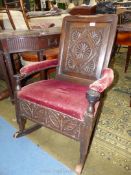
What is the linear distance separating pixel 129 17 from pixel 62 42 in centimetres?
123

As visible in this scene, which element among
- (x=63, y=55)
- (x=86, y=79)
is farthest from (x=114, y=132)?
(x=63, y=55)

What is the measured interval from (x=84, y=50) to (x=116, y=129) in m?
0.82

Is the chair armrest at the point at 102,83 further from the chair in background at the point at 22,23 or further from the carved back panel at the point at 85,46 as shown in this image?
the chair in background at the point at 22,23

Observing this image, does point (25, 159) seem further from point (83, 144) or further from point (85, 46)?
point (85, 46)

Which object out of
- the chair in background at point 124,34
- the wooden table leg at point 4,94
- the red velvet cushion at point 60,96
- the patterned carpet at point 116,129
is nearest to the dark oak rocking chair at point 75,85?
the red velvet cushion at point 60,96

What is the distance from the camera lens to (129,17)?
2416mm

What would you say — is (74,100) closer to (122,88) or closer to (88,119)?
(88,119)

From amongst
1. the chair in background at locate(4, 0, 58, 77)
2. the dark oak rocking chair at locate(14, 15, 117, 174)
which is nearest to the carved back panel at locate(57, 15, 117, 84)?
the dark oak rocking chair at locate(14, 15, 117, 174)

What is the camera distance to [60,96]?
4.48ft

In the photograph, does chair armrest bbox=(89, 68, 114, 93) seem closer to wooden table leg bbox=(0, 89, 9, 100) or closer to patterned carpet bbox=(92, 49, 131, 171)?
patterned carpet bbox=(92, 49, 131, 171)

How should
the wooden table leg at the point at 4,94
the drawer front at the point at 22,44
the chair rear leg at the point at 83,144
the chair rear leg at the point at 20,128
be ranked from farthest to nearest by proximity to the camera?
the wooden table leg at the point at 4,94 < the drawer front at the point at 22,44 < the chair rear leg at the point at 20,128 < the chair rear leg at the point at 83,144

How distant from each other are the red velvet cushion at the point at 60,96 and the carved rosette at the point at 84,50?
17cm

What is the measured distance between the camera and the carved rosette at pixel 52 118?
4.25 feet

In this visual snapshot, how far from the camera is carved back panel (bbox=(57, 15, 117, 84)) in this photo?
1.49 meters
